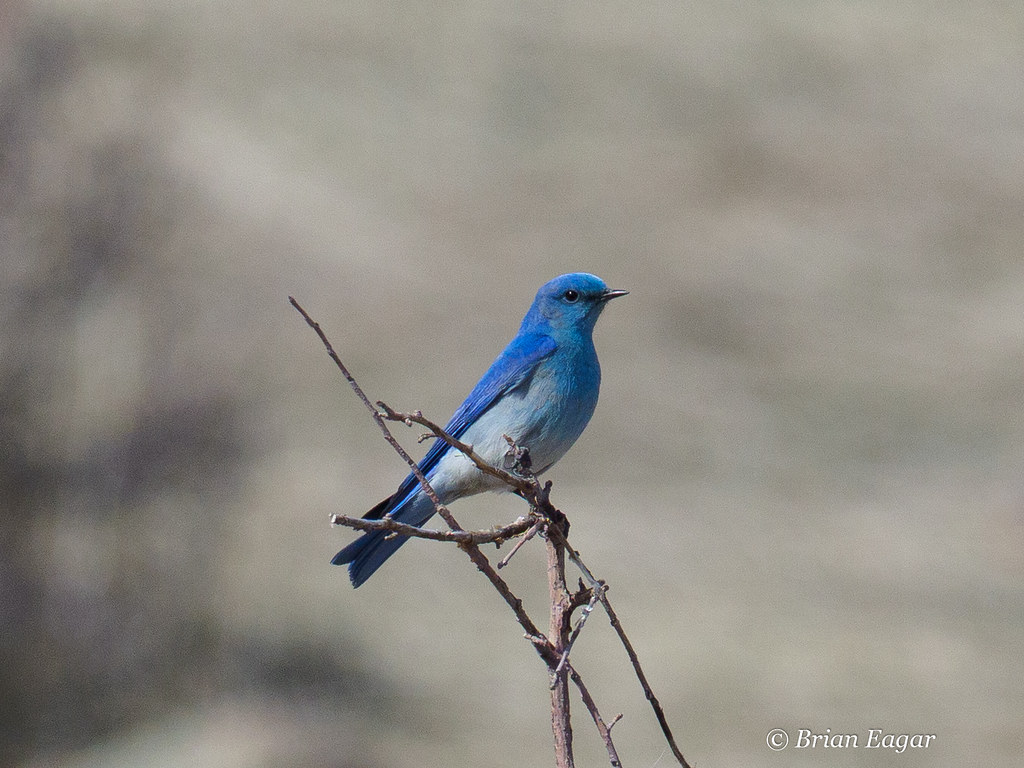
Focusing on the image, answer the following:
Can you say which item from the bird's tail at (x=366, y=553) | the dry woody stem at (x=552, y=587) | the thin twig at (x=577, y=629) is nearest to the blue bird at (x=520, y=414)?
the bird's tail at (x=366, y=553)

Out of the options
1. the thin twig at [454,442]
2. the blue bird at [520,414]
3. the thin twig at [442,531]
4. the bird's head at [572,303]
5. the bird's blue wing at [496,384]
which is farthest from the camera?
the bird's head at [572,303]

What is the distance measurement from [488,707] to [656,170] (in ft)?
42.3

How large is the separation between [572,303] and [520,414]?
602 mm

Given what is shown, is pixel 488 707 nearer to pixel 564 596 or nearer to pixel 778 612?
pixel 778 612

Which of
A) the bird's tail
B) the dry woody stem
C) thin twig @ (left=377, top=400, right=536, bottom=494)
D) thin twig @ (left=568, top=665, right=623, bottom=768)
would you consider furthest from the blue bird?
thin twig @ (left=568, top=665, right=623, bottom=768)

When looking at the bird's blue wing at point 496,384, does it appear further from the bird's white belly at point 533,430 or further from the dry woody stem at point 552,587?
the dry woody stem at point 552,587

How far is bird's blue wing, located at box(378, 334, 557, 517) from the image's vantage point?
4359 mm

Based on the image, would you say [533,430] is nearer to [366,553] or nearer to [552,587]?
[366,553]

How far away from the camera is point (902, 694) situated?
13.0m

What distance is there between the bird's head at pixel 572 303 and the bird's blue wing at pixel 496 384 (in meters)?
0.12

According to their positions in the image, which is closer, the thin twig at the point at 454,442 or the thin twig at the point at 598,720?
the thin twig at the point at 598,720

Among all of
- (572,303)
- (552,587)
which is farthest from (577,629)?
(572,303)

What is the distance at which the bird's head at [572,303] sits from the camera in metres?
4.60

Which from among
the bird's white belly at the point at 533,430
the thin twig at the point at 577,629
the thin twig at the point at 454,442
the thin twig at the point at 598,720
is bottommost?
the thin twig at the point at 598,720
